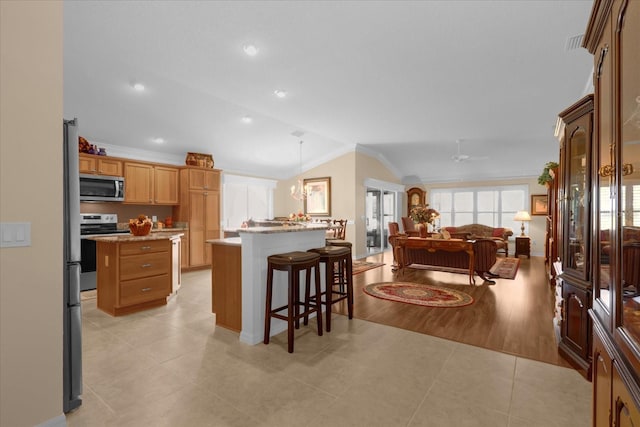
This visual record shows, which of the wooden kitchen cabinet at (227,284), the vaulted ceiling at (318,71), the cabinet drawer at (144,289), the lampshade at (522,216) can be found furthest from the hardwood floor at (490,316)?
the lampshade at (522,216)

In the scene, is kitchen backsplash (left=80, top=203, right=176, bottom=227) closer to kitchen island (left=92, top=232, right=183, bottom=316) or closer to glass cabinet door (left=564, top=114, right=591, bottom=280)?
kitchen island (left=92, top=232, right=183, bottom=316)

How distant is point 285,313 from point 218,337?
0.69m

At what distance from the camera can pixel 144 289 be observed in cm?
378

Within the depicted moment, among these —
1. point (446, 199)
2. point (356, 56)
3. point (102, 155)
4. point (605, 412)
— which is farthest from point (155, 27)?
point (446, 199)

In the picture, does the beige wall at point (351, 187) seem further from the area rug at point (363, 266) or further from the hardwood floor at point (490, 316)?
the hardwood floor at point (490, 316)

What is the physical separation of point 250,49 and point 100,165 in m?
3.54

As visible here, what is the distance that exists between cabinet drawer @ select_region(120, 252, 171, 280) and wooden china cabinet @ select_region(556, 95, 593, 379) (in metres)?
4.31

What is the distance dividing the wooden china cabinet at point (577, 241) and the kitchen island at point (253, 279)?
2.37 meters

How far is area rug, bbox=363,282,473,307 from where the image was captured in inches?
161

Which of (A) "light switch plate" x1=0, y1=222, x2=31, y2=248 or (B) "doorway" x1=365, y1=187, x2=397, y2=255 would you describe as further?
(B) "doorway" x1=365, y1=187, x2=397, y2=255

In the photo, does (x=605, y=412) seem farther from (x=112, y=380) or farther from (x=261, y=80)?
(x=261, y=80)

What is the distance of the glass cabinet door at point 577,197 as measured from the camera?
2.29m

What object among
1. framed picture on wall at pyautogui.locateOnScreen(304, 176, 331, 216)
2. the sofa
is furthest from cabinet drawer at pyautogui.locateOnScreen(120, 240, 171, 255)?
the sofa

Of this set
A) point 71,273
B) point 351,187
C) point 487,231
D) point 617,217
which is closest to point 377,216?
point 351,187
